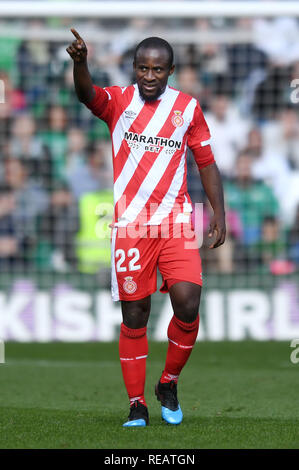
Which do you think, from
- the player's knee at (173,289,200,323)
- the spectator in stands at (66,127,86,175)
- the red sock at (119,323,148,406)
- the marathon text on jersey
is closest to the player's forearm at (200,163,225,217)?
the marathon text on jersey

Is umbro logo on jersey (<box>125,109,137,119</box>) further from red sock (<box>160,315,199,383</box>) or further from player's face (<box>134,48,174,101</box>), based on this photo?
red sock (<box>160,315,199,383</box>)

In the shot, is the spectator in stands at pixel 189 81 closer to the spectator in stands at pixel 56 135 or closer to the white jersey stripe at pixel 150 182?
the spectator in stands at pixel 56 135

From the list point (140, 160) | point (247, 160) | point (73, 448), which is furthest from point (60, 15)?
point (73, 448)

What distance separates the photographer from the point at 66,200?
11.5 m

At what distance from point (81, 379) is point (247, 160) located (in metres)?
4.48

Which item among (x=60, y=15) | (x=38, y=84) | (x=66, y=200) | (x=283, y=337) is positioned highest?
(x=60, y=15)

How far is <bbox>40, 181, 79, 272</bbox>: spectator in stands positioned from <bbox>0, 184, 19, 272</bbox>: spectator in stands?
0.36 metres

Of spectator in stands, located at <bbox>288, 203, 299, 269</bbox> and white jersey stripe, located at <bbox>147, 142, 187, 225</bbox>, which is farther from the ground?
white jersey stripe, located at <bbox>147, 142, 187, 225</bbox>

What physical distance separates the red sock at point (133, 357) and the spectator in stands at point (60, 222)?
5.83 meters

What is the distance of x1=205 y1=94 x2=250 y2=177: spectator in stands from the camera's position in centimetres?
1161

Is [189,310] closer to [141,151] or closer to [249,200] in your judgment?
[141,151]

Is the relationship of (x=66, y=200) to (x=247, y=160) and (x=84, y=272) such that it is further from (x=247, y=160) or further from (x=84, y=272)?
(x=247, y=160)

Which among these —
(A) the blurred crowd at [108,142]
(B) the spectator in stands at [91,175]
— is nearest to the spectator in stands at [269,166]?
(A) the blurred crowd at [108,142]

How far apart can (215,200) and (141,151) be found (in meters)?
0.53
